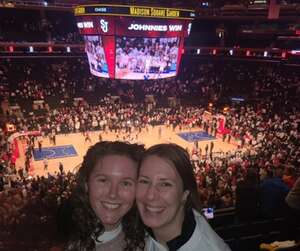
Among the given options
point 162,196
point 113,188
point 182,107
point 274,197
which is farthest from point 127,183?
point 182,107

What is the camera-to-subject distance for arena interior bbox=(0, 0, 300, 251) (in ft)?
53.5

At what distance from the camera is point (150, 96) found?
3653cm

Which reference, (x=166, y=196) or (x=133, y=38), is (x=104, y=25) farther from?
Answer: (x=166, y=196)

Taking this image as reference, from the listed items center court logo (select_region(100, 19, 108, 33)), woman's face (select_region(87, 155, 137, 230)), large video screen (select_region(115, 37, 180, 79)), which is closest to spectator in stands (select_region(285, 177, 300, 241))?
woman's face (select_region(87, 155, 137, 230))

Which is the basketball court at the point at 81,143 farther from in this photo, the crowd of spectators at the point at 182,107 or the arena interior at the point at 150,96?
the crowd of spectators at the point at 182,107

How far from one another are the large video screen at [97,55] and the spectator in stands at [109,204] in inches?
941

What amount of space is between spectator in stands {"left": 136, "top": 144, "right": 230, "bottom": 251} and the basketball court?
17.9 m

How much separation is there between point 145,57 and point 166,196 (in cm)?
2509

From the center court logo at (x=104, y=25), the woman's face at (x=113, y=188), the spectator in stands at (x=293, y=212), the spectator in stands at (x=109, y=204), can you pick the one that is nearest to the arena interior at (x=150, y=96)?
the center court logo at (x=104, y=25)

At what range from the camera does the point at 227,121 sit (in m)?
28.8

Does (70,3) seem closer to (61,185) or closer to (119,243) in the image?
(61,185)

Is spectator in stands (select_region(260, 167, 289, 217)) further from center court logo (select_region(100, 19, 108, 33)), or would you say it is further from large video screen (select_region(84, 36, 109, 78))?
large video screen (select_region(84, 36, 109, 78))

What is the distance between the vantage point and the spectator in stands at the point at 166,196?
245 cm

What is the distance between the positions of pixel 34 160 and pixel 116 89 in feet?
53.3
